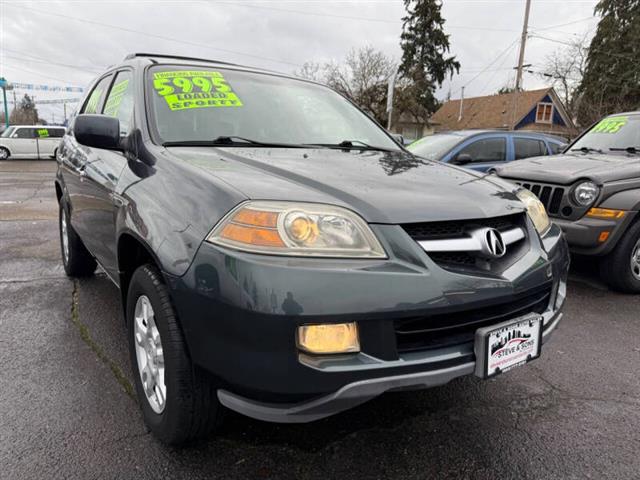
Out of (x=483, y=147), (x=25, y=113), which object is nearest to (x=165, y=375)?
(x=483, y=147)

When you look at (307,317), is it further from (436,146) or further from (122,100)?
(436,146)


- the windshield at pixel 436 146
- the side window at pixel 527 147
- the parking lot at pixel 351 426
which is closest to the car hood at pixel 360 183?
the parking lot at pixel 351 426

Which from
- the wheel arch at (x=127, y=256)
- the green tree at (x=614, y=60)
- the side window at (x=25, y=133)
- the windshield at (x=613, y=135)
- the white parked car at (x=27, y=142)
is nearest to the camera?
the wheel arch at (x=127, y=256)

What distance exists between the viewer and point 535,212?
7.93ft

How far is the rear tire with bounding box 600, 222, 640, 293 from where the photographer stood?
412 cm

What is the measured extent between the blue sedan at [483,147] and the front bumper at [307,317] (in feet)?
18.0

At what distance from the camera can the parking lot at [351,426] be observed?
77.0 inches

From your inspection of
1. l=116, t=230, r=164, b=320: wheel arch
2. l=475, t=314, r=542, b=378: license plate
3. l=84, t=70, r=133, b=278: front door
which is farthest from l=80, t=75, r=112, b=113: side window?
l=475, t=314, r=542, b=378: license plate

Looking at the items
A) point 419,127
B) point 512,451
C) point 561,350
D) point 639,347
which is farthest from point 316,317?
point 419,127

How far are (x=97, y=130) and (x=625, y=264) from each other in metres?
4.22

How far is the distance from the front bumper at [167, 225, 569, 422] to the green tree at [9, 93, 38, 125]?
82.5m

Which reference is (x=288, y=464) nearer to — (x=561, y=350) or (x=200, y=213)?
(x=200, y=213)

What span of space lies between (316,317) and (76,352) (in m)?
2.08

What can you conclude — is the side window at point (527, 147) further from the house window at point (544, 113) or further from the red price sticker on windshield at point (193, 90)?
the house window at point (544, 113)
